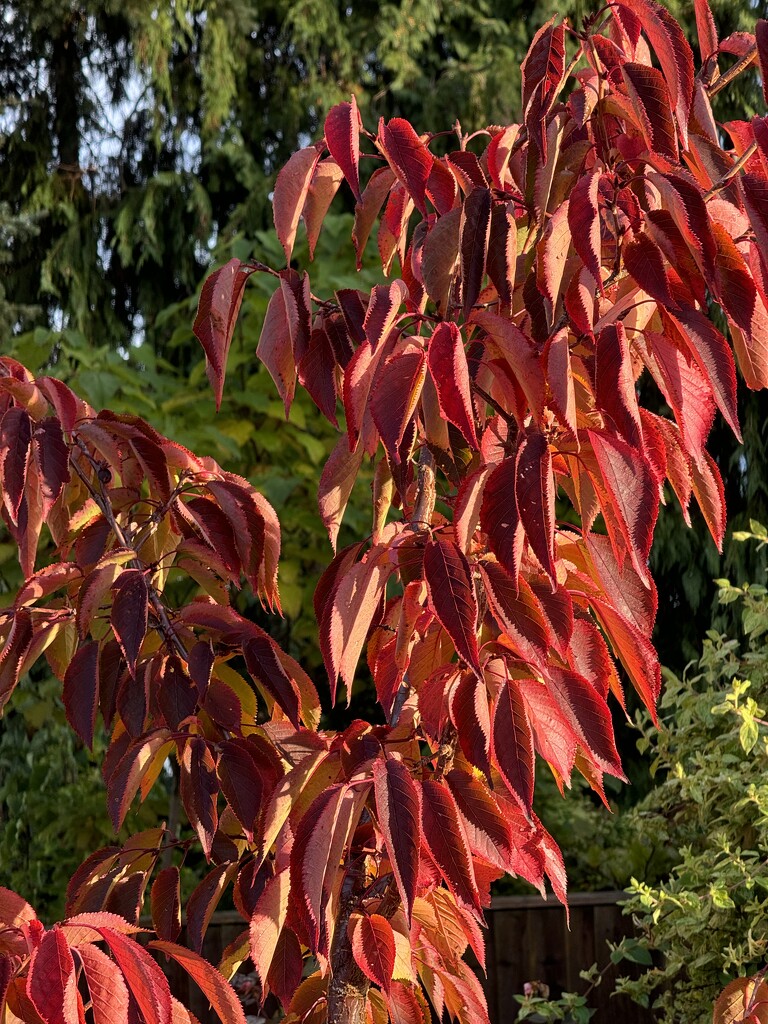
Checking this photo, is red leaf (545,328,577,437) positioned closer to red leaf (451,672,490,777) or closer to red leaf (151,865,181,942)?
red leaf (451,672,490,777)

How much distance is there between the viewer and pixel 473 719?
97cm

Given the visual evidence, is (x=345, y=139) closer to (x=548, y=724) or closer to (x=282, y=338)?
(x=282, y=338)

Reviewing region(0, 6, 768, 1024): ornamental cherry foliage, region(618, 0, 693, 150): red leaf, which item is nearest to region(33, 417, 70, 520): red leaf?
region(0, 6, 768, 1024): ornamental cherry foliage

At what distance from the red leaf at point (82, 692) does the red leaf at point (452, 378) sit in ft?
1.58

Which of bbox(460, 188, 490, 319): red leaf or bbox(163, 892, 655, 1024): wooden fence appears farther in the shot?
bbox(163, 892, 655, 1024): wooden fence

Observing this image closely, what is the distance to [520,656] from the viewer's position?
1039mm

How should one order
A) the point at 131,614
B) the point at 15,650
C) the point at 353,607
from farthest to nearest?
the point at 15,650, the point at 131,614, the point at 353,607

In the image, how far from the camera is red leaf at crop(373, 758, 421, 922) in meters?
0.90

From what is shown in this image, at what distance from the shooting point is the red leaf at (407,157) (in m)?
1.07

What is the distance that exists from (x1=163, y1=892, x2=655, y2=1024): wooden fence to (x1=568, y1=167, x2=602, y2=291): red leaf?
2.87m

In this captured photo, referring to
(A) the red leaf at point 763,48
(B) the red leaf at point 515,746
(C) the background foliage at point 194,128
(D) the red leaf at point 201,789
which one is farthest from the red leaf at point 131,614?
(C) the background foliage at point 194,128

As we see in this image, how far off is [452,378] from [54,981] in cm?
52

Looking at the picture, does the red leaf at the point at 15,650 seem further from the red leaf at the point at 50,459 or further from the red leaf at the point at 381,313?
the red leaf at the point at 381,313

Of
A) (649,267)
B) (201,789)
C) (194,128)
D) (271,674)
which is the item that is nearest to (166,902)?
(201,789)
